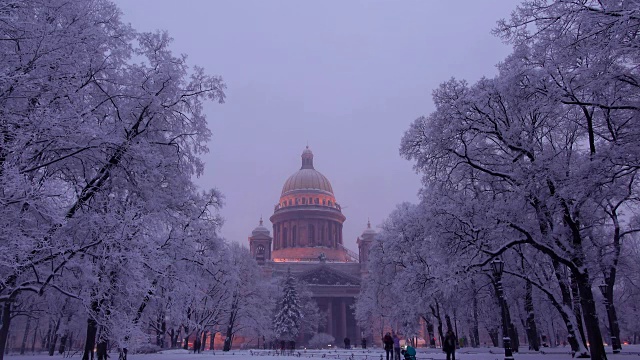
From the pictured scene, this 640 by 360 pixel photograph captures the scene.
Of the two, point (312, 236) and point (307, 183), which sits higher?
point (307, 183)

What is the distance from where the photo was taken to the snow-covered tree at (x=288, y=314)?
59.8m

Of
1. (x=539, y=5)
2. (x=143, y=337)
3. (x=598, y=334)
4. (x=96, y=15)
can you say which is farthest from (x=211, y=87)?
(x=598, y=334)

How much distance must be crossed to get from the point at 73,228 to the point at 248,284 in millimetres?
38107

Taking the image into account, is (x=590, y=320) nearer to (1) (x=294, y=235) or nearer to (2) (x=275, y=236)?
(1) (x=294, y=235)

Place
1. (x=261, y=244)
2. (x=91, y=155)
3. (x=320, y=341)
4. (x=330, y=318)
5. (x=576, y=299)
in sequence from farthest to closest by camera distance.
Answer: (x=261, y=244)
(x=330, y=318)
(x=320, y=341)
(x=576, y=299)
(x=91, y=155)

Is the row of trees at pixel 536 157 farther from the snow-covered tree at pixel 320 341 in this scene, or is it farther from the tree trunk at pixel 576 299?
the snow-covered tree at pixel 320 341

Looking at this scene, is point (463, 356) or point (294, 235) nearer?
point (463, 356)

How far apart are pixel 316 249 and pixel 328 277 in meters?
15.9

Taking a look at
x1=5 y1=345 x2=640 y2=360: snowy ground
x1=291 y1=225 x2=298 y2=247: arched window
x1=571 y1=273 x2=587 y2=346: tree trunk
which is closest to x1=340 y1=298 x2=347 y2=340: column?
x1=291 y1=225 x2=298 y2=247: arched window


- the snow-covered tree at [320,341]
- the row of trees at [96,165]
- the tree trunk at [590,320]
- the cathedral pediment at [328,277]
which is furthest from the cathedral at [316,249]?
the tree trunk at [590,320]

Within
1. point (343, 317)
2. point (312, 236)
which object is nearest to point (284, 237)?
point (312, 236)

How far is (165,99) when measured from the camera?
1700 centimetres

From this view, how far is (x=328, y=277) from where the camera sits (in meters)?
88.3

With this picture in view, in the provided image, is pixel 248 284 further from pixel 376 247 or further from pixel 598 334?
pixel 598 334
